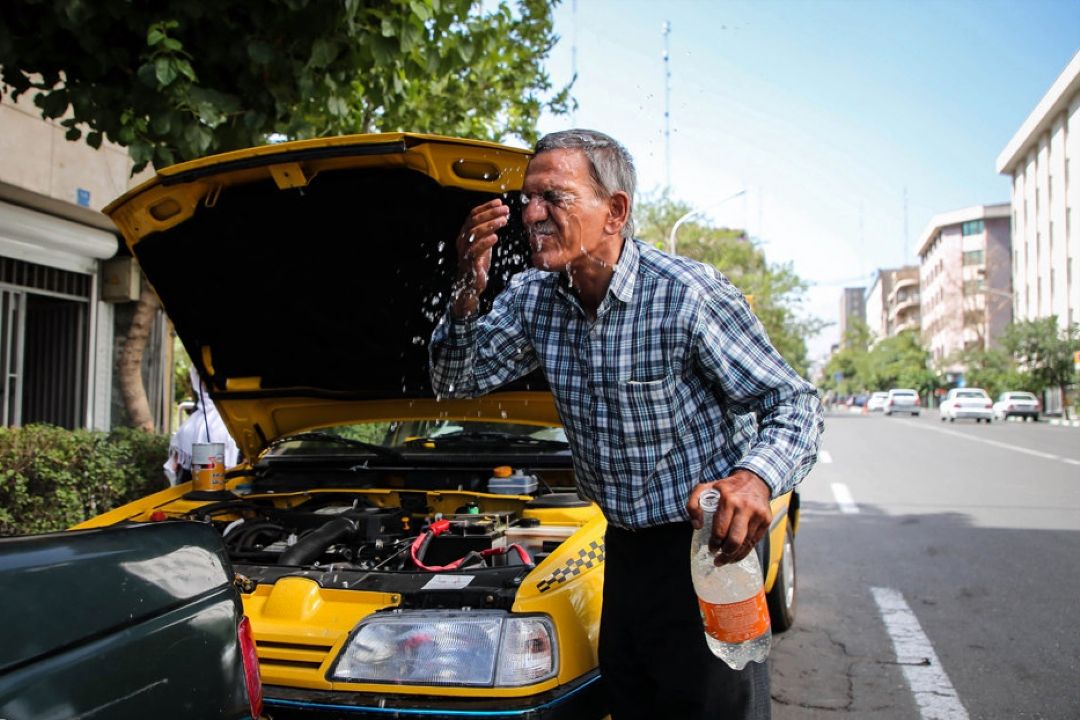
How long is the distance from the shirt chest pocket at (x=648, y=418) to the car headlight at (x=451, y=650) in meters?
0.57

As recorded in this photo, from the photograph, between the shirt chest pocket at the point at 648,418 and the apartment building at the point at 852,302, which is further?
the apartment building at the point at 852,302

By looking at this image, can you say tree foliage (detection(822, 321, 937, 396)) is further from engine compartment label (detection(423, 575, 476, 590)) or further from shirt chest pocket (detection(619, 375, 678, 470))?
shirt chest pocket (detection(619, 375, 678, 470))

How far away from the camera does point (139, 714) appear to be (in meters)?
1.29

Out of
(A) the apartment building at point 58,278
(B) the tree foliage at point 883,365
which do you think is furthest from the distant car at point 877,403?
(A) the apartment building at point 58,278

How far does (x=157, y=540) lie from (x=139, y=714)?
0.27 m

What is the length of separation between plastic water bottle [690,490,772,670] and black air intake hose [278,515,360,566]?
56.4 inches

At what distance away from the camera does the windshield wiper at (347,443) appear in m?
4.02

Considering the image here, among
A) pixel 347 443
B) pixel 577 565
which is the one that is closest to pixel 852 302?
pixel 347 443

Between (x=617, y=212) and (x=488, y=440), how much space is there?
2149mm

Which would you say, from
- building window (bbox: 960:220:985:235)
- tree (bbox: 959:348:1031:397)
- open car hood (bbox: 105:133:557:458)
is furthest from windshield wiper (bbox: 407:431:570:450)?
building window (bbox: 960:220:985:235)

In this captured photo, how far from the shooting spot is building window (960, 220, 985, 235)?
245 ft

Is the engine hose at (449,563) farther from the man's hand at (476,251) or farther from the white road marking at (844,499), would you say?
the white road marking at (844,499)

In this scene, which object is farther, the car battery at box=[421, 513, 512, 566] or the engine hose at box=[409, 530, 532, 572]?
the car battery at box=[421, 513, 512, 566]

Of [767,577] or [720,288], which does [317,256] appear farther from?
[767,577]
